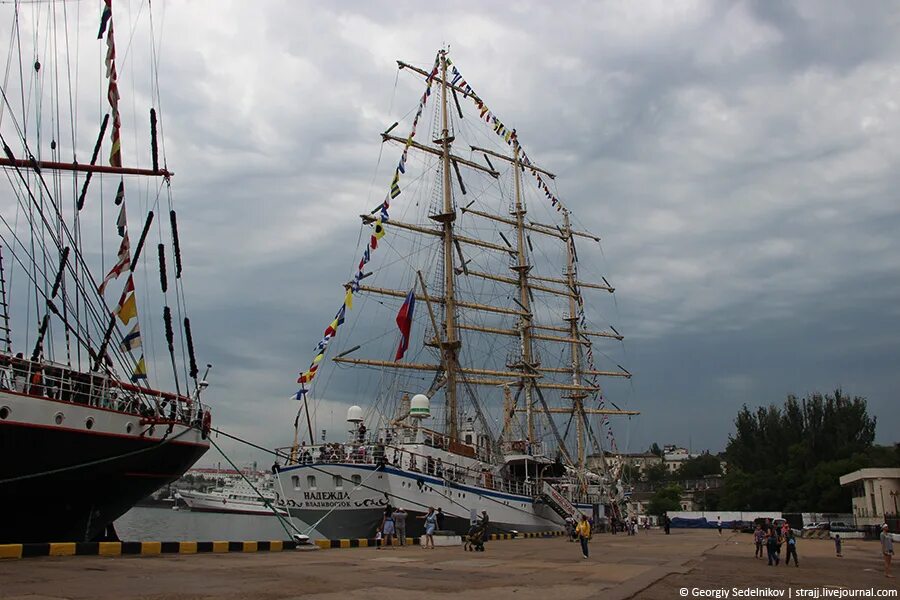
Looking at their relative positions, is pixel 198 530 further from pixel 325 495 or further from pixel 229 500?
pixel 229 500

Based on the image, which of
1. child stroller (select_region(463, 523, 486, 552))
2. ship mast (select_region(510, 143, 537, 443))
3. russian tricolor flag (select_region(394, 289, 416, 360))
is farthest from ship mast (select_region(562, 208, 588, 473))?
child stroller (select_region(463, 523, 486, 552))

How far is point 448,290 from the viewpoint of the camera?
1912 inches

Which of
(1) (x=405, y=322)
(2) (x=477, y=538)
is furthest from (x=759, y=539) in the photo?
(1) (x=405, y=322)

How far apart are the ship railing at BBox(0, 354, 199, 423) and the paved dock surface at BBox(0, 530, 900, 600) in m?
5.07

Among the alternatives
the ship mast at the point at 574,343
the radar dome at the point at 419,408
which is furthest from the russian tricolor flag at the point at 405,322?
the ship mast at the point at 574,343

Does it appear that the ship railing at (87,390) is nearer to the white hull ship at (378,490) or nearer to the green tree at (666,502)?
the white hull ship at (378,490)

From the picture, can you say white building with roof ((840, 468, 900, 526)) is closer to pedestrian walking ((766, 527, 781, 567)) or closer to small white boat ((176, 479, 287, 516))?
pedestrian walking ((766, 527, 781, 567))

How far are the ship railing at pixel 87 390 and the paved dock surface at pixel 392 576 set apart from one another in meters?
5.07

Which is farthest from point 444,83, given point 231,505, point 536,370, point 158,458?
point 231,505

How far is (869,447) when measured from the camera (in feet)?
253

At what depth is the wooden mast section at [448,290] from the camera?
4594cm

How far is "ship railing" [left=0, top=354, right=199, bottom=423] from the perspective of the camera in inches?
740

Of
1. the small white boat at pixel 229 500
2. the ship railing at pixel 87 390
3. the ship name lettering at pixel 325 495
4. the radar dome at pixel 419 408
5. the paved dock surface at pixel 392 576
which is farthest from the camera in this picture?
the small white boat at pixel 229 500

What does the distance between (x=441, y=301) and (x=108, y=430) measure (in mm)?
29803
